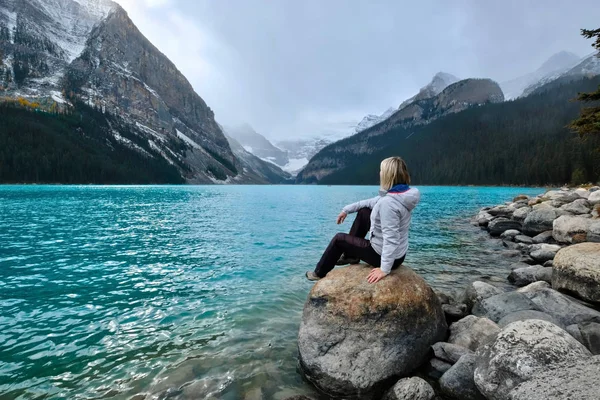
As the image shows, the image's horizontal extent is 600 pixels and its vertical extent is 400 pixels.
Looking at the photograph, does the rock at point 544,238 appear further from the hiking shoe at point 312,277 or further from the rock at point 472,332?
the hiking shoe at point 312,277

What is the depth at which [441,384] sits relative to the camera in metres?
5.41

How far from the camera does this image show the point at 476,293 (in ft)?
28.8

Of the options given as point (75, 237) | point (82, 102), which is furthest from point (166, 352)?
point (82, 102)

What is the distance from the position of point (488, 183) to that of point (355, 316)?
548 feet

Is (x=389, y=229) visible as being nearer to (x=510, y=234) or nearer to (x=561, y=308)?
(x=561, y=308)

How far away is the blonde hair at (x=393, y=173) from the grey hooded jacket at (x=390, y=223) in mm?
207

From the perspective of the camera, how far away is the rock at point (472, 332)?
6230 mm

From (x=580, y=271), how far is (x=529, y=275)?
2.93 meters

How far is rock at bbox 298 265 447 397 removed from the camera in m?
5.63

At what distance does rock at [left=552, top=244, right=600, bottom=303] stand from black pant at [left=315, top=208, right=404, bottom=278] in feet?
20.6

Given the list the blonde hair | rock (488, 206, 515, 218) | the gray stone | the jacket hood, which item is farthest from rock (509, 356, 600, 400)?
rock (488, 206, 515, 218)

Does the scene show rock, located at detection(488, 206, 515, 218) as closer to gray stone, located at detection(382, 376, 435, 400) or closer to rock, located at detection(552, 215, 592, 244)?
rock, located at detection(552, 215, 592, 244)

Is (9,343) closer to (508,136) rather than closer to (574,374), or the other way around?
(574,374)

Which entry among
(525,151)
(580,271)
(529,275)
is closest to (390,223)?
(580,271)
